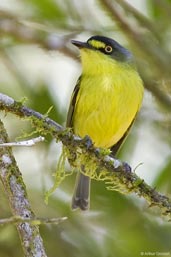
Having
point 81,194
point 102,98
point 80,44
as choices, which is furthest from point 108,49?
point 81,194

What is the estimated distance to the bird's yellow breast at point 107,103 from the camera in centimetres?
481

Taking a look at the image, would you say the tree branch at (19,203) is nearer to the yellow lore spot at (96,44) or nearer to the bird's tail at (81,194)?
the bird's tail at (81,194)

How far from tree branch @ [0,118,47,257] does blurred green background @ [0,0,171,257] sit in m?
1.22

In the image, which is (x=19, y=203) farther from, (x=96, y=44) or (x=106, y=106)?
(x=96, y=44)

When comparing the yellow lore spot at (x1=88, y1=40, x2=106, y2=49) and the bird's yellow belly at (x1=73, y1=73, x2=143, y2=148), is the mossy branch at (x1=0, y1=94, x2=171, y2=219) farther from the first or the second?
the yellow lore spot at (x1=88, y1=40, x2=106, y2=49)

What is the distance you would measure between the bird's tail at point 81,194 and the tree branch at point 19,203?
184 cm

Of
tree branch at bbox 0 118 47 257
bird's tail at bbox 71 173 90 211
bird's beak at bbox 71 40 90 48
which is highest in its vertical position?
bird's beak at bbox 71 40 90 48

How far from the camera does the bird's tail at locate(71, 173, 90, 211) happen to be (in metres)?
4.74

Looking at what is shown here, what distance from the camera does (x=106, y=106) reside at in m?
4.80

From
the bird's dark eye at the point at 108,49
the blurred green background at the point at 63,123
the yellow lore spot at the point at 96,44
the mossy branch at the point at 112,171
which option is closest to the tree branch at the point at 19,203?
the mossy branch at the point at 112,171

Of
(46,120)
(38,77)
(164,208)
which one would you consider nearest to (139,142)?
(38,77)

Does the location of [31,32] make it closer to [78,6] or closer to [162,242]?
[78,6]

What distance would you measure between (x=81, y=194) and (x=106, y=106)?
73 cm

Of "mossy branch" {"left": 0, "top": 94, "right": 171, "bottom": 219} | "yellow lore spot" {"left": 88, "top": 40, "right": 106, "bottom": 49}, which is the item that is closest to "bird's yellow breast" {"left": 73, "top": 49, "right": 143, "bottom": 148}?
"yellow lore spot" {"left": 88, "top": 40, "right": 106, "bottom": 49}
